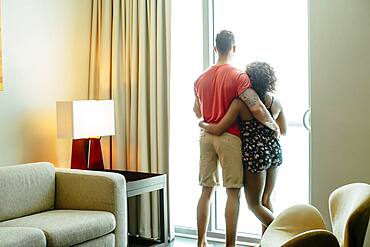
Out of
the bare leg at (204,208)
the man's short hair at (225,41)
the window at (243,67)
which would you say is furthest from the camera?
the window at (243,67)

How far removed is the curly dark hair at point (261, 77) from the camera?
361cm

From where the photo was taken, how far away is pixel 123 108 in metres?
4.63

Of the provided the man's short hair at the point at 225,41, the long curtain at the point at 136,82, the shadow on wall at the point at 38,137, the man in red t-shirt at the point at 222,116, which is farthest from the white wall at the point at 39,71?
the man's short hair at the point at 225,41

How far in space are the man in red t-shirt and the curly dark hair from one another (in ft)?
0.20

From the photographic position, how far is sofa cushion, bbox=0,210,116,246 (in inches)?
122

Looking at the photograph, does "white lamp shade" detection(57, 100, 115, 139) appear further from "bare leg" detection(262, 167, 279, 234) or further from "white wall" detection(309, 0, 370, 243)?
"white wall" detection(309, 0, 370, 243)

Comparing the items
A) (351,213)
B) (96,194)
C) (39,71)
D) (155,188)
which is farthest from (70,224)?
(351,213)

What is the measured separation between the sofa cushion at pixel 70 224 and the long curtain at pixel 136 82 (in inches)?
41.8

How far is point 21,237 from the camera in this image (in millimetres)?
2914

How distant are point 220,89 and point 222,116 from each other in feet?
0.64

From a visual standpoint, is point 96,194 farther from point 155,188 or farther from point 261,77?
point 261,77

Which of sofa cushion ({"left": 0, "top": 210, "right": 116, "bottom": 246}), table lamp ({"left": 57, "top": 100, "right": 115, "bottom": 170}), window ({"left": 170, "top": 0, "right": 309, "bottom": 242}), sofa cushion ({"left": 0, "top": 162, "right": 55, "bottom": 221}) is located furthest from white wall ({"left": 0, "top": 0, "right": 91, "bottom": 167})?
window ({"left": 170, "top": 0, "right": 309, "bottom": 242})

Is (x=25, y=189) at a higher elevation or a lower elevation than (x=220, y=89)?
lower

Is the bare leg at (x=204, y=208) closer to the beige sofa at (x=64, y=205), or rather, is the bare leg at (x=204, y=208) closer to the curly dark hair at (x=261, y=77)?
the beige sofa at (x=64, y=205)
